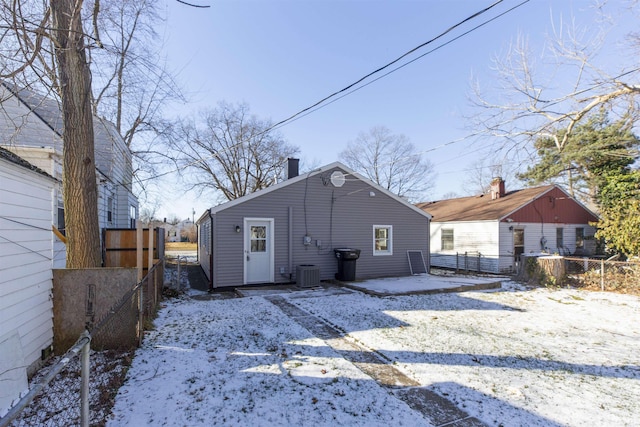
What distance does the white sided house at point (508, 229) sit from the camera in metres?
15.4

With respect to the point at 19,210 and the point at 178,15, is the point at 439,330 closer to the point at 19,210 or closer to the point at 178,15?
the point at 19,210

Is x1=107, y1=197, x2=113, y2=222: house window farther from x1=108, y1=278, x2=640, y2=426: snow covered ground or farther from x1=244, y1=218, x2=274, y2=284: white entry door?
x1=108, y1=278, x2=640, y2=426: snow covered ground

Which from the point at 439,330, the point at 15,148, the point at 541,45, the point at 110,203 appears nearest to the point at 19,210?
the point at 15,148

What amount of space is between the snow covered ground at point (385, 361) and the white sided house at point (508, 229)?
8.05m

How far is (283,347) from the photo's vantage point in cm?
495

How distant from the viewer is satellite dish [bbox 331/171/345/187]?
11.6m

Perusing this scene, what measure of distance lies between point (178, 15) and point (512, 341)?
8649 millimetres


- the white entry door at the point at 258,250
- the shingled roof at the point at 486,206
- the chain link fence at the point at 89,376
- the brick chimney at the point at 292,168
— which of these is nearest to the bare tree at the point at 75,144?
the chain link fence at the point at 89,376

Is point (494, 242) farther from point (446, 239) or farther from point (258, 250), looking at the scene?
point (258, 250)

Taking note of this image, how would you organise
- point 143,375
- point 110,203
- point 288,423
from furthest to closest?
1. point 110,203
2. point 143,375
3. point 288,423

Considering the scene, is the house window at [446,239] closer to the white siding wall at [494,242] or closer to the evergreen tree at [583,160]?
the white siding wall at [494,242]

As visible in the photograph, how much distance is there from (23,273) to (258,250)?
6708 mm

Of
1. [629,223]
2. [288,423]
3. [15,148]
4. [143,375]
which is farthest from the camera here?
[629,223]

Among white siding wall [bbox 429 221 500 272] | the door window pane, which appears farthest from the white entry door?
white siding wall [bbox 429 221 500 272]
